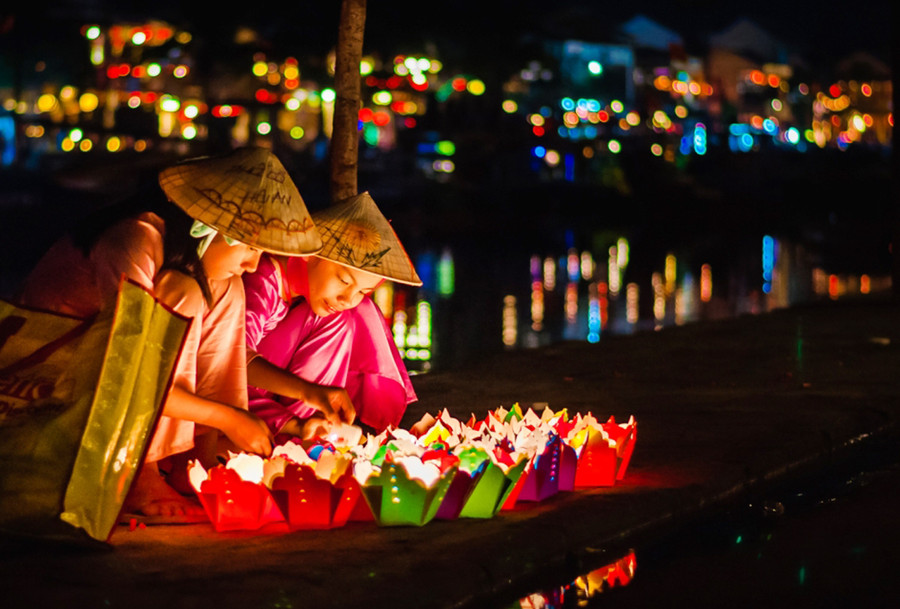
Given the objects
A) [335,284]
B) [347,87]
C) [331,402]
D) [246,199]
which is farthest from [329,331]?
[347,87]

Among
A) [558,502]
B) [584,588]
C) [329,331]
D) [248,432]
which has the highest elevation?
[329,331]

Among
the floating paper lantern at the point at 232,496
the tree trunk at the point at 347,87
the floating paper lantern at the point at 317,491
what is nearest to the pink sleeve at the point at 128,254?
the floating paper lantern at the point at 232,496

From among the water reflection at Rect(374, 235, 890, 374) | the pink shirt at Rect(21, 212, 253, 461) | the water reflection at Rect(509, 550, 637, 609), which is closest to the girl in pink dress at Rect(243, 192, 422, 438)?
the pink shirt at Rect(21, 212, 253, 461)

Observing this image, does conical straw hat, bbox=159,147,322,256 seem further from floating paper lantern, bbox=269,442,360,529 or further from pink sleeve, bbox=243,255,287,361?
floating paper lantern, bbox=269,442,360,529

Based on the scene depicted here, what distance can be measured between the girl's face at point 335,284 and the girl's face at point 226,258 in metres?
0.50

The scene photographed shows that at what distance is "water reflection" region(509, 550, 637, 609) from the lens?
3756 millimetres

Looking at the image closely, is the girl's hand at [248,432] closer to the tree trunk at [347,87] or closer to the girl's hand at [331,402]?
the girl's hand at [331,402]

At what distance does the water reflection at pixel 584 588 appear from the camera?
3.76 metres

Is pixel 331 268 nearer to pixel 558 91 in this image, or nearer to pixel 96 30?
pixel 96 30

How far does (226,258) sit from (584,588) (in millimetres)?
1549

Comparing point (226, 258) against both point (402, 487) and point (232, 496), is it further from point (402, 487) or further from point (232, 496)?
point (402, 487)

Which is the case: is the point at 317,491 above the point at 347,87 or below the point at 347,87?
below

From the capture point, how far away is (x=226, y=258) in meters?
4.15

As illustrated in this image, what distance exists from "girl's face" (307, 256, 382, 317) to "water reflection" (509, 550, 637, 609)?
1.34 m
